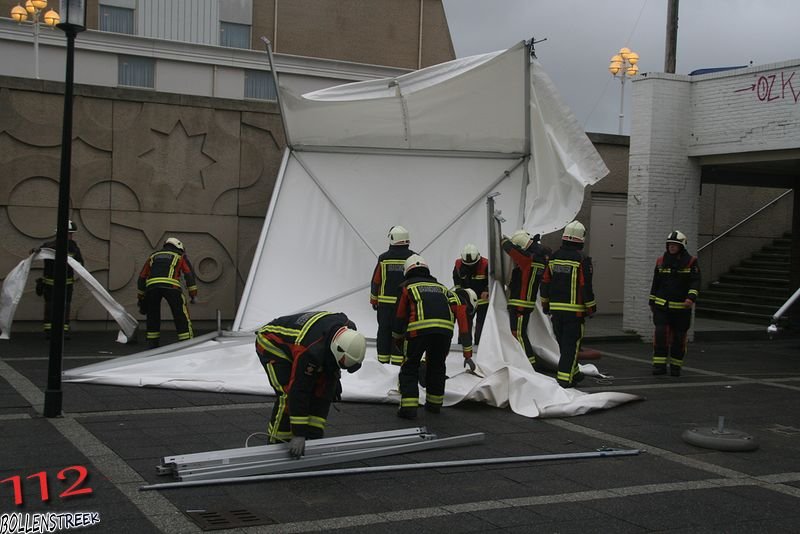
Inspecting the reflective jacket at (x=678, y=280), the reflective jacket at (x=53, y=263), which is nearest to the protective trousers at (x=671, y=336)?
the reflective jacket at (x=678, y=280)

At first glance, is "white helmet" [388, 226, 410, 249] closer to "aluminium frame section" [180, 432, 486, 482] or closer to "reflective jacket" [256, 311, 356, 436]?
"aluminium frame section" [180, 432, 486, 482]

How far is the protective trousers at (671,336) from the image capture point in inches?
486

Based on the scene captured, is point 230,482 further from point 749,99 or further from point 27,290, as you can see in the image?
point 749,99

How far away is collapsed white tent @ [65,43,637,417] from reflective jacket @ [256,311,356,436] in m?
5.33

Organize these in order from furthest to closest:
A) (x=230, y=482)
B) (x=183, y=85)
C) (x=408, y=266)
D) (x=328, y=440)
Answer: (x=183, y=85)
(x=408, y=266)
(x=328, y=440)
(x=230, y=482)

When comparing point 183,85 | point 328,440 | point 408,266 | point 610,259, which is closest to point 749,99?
point 610,259

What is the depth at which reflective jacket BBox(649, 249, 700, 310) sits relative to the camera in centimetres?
1228

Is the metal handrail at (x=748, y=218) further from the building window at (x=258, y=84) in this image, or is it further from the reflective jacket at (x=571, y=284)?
the building window at (x=258, y=84)

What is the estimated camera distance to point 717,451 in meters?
8.09

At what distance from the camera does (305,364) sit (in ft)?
21.1

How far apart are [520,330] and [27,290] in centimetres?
785

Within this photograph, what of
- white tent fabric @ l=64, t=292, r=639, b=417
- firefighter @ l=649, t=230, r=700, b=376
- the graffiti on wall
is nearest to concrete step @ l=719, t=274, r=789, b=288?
the graffiti on wall

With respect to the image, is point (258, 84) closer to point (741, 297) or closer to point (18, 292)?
point (741, 297)

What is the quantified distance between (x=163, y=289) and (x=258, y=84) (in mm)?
21497
